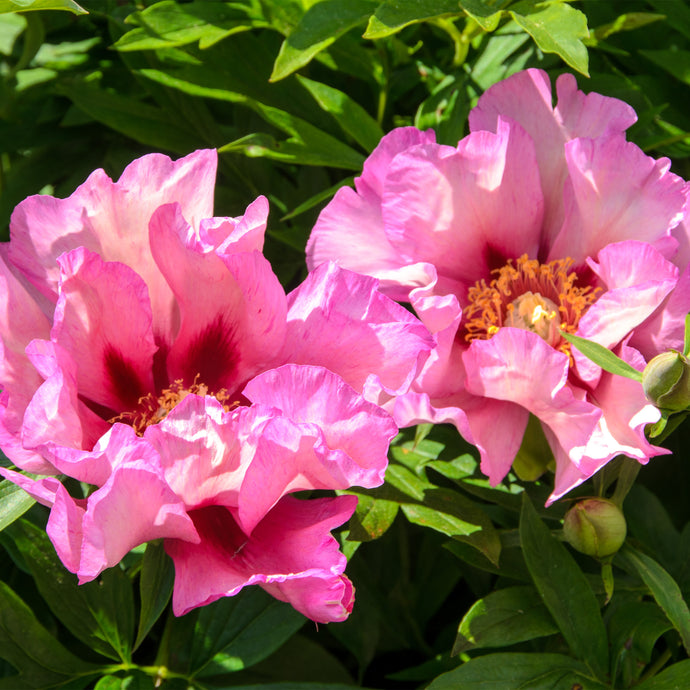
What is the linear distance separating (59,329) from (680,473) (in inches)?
28.1

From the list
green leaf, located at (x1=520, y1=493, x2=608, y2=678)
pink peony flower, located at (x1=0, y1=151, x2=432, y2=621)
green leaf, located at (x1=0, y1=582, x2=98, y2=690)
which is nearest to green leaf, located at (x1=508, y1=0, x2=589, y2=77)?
pink peony flower, located at (x1=0, y1=151, x2=432, y2=621)

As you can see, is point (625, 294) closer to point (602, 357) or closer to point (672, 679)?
point (602, 357)

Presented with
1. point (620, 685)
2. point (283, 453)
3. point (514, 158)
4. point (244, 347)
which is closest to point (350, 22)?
point (514, 158)

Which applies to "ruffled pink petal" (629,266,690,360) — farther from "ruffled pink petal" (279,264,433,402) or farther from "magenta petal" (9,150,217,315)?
"magenta petal" (9,150,217,315)

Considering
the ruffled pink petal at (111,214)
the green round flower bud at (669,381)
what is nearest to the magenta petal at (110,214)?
the ruffled pink petal at (111,214)

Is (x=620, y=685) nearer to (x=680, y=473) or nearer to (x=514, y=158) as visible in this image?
(x=680, y=473)

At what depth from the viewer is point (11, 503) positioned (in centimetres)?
73

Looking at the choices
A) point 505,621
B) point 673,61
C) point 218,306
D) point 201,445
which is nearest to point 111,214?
point 218,306

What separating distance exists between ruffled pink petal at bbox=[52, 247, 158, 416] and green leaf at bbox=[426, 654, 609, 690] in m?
0.32

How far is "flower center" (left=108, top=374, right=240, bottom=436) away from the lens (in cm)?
78

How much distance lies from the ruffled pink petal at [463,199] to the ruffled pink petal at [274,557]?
0.77ft

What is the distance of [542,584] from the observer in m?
0.76

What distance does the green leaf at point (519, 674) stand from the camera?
741mm

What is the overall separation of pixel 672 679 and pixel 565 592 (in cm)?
10
